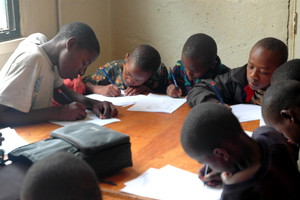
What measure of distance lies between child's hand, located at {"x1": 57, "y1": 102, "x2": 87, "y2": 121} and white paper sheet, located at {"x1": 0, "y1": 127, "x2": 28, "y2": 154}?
0.89 feet

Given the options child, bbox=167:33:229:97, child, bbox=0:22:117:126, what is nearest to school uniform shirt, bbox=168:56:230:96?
child, bbox=167:33:229:97

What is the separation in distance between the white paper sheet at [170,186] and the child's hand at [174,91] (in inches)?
44.2

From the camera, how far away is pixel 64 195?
955 mm

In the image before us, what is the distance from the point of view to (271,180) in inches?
48.5

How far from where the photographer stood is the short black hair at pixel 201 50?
8.98ft

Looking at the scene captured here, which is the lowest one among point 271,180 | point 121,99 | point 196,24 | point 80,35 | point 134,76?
point 121,99

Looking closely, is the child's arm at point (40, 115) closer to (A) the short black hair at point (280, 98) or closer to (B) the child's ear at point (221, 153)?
(A) the short black hair at point (280, 98)

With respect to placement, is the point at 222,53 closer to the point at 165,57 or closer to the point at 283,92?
the point at 165,57

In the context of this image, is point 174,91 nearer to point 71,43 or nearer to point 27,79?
point 71,43

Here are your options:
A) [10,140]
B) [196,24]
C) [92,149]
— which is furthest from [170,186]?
[196,24]

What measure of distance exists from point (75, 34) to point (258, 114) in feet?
3.52

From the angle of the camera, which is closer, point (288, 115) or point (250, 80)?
point (288, 115)

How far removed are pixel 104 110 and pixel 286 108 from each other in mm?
1034

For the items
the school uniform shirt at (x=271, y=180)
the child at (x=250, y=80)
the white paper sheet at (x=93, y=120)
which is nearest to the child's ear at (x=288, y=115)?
the school uniform shirt at (x=271, y=180)
